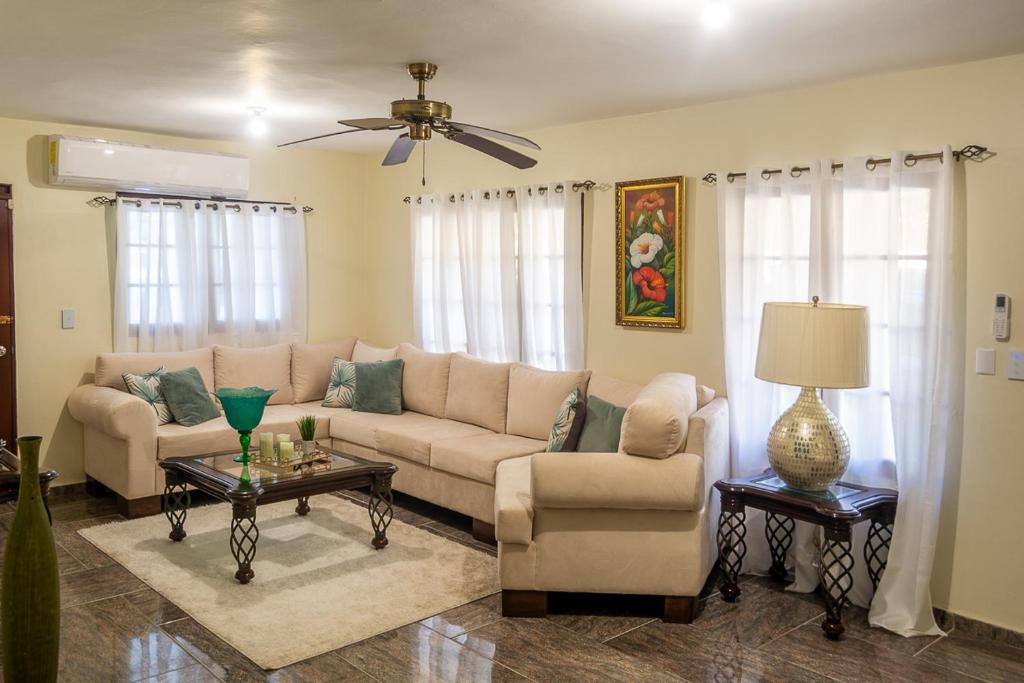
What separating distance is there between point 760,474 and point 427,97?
2.50 metres

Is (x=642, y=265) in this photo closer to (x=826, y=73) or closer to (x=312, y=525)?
(x=826, y=73)

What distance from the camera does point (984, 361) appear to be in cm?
357

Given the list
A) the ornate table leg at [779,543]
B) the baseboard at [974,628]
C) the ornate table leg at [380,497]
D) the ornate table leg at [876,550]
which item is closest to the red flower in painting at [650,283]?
the ornate table leg at [779,543]

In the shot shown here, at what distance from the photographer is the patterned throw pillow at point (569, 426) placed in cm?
424

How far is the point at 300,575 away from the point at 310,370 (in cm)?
250

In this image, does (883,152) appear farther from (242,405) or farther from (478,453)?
(242,405)

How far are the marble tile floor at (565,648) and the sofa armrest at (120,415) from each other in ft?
3.92

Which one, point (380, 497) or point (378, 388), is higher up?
point (378, 388)

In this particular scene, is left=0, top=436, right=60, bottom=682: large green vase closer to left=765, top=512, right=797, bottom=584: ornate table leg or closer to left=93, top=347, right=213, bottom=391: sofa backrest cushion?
left=765, top=512, right=797, bottom=584: ornate table leg

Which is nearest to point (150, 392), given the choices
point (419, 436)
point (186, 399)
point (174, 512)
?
point (186, 399)

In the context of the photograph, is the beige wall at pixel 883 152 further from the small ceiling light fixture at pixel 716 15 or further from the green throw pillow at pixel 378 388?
the green throw pillow at pixel 378 388

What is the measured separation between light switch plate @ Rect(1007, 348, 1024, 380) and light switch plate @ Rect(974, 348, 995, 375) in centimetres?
6

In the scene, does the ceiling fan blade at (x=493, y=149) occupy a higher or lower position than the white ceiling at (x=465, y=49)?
lower

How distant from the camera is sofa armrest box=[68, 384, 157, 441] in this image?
494 centimetres
